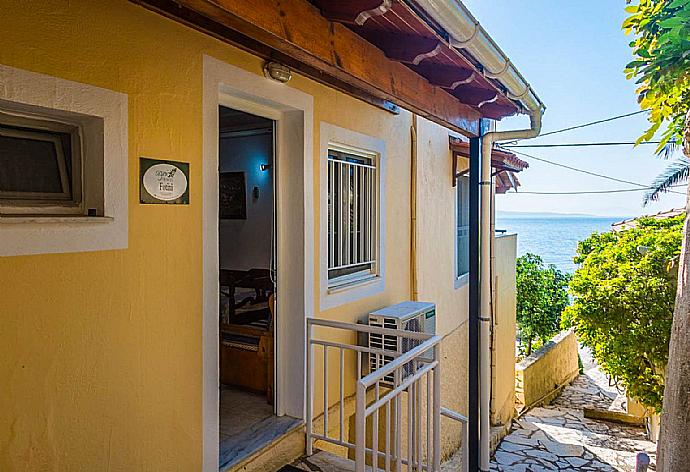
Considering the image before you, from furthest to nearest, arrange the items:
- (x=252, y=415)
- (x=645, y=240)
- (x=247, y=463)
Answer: (x=645, y=240)
(x=252, y=415)
(x=247, y=463)

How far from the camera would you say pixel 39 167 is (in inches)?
91.6

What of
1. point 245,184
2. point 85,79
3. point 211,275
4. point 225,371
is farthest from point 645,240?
point 85,79

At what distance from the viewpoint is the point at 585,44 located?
35.4 meters

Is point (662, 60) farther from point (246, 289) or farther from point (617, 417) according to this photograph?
point (617, 417)

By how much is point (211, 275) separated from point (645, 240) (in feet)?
28.4

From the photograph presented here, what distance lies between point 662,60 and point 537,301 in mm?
13894

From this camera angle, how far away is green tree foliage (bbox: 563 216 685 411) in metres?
8.53

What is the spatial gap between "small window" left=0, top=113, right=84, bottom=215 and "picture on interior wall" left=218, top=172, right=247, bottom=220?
3680 millimetres

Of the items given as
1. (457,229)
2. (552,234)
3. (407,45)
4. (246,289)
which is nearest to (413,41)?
(407,45)

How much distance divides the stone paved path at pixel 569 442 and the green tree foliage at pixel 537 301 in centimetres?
294

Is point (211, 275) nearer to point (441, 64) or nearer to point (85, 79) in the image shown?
point (85, 79)

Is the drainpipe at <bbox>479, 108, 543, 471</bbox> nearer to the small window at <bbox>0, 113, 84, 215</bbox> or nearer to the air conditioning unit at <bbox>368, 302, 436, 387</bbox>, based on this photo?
the air conditioning unit at <bbox>368, 302, 436, 387</bbox>

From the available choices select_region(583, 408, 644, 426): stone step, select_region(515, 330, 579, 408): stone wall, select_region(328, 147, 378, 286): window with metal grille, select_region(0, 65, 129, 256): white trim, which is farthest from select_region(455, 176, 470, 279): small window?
select_region(0, 65, 129, 256): white trim

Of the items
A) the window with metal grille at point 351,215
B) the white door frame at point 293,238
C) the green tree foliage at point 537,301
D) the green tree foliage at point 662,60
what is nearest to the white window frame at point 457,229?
the window with metal grille at point 351,215
